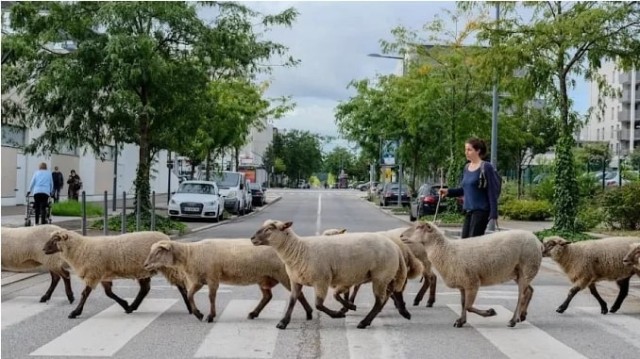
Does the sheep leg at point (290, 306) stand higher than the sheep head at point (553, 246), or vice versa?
the sheep head at point (553, 246)

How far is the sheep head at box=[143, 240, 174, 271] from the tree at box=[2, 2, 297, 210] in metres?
11.4

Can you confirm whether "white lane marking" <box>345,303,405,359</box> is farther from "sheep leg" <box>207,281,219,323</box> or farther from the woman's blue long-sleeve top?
the woman's blue long-sleeve top

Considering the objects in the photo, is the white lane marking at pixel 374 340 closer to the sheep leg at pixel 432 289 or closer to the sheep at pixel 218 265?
the sheep at pixel 218 265

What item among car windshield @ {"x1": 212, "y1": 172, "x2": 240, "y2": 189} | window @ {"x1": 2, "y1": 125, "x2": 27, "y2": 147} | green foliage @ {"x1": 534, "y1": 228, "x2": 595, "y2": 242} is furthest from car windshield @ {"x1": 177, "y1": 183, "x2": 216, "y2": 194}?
green foliage @ {"x1": 534, "y1": 228, "x2": 595, "y2": 242}

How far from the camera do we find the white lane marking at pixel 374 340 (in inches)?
278

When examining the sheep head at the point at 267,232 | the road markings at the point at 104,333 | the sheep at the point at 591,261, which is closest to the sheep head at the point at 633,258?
the sheep at the point at 591,261

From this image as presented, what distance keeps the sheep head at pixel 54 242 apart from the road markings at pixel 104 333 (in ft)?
2.99

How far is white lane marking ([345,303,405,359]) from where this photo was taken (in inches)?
278

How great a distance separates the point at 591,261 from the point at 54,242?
639 centimetres

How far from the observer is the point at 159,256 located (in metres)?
8.73

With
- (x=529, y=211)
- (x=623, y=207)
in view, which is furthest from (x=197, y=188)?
(x=623, y=207)

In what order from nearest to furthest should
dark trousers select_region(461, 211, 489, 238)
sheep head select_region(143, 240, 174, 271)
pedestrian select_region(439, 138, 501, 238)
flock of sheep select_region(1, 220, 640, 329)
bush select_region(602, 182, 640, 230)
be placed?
flock of sheep select_region(1, 220, 640, 329)
sheep head select_region(143, 240, 174, 271)
pedestrian select_region(439, 138, 501, 238)
dark trousers select_region(461, 211, 489, 238)
bush select_region(602, 182, 640, 230)

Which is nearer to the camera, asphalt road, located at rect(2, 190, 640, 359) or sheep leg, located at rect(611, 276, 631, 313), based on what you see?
asphalt road, located at rect(2, 190, 640, 359)

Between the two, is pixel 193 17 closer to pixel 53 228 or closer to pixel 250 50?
pixel 250 50
